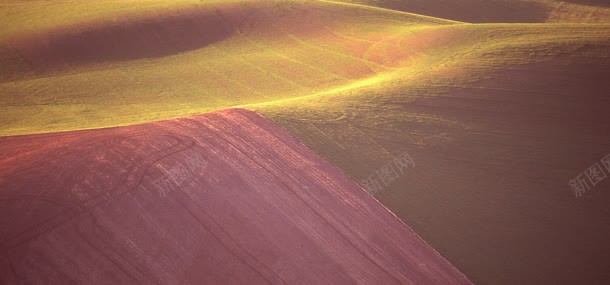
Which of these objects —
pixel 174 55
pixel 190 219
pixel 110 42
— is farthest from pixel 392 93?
pixel 110 42

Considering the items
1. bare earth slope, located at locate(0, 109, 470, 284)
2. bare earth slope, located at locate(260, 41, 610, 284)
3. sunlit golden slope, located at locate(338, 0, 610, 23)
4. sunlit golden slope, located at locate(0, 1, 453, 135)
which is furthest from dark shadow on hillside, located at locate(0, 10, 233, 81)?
sunlit golden slope, located at locate(338, 0, 610, 23)

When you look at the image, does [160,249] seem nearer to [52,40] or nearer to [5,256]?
[5,256]

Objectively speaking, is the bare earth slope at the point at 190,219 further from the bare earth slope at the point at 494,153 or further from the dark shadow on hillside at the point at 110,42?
the dark shadow on hillside at the point at 110,42

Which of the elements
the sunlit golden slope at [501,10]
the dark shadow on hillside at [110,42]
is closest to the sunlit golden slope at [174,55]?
the dark shadow on hillside at [110,42]

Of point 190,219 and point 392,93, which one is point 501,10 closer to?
point 392,93

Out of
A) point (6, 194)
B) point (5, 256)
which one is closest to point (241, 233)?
point (5, 256)

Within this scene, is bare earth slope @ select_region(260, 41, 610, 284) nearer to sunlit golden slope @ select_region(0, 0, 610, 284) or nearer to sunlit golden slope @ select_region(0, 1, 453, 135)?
sunlit golden slope @ select_region(0, 0, 610, 284)
